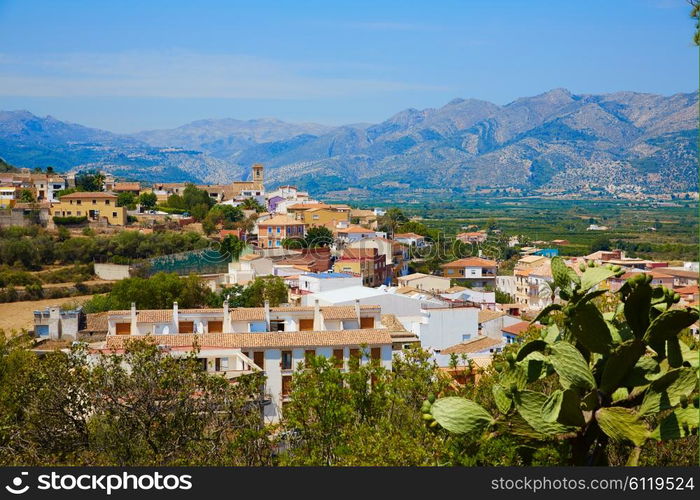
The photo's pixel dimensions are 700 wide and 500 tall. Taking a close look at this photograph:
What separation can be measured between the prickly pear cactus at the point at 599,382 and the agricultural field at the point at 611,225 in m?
49.4

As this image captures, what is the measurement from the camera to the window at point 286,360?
50.3ft

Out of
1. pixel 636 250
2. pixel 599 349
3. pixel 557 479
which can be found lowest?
pixel 636 250

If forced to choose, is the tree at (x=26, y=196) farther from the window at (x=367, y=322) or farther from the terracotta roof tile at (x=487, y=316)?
the window at (x=367, y=322)

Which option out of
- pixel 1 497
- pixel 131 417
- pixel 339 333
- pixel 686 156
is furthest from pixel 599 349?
pixel 686 156

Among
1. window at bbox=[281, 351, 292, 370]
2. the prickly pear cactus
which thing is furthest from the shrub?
the prickly pear cactus

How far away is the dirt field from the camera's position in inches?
1260

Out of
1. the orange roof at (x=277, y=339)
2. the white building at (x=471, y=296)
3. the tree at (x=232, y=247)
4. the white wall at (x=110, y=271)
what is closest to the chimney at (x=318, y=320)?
the orange roof at (x=277, y=339)

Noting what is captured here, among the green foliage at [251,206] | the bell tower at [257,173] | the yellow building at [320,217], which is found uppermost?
the bell tower at [257,173]

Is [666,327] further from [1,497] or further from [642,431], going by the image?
[1,497]

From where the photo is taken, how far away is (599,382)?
14.5ft

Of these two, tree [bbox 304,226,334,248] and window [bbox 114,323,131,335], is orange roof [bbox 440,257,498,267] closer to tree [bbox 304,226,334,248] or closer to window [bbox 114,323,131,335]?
tree [bbox 304,226,334,248]

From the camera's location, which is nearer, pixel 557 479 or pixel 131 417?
pixel 557 479

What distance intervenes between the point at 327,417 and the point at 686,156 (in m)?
161

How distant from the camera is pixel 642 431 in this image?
161 inches
